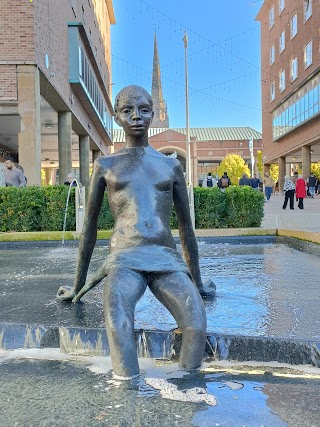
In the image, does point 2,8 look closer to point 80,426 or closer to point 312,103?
point 80,426

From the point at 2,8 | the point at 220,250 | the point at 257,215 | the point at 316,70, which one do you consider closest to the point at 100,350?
the point at 220,250

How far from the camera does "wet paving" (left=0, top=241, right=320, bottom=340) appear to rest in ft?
8.84

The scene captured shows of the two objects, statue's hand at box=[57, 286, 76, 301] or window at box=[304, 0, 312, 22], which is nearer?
statue's hand at box=[57, 286, 76, 301]

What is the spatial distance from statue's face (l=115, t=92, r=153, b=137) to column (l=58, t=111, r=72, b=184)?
1632 centimetres

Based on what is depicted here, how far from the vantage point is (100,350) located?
8.38ft

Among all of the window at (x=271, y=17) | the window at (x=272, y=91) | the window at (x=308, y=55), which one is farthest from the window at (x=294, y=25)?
the window at (x=271, y=17)

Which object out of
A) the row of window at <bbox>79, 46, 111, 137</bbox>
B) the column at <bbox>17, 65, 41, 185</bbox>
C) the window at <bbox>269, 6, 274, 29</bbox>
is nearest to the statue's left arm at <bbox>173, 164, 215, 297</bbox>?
the column at <bbox>17, 65, 41, 185</bbox>

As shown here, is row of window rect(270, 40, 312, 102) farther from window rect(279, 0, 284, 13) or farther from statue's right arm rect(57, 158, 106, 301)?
statue's right arm rect(57, 158, 106, 301)

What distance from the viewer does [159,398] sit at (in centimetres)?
196

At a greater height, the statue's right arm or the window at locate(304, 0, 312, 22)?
the window at locate(304, 0, 312, 22)

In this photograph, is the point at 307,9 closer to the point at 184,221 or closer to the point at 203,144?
the point at 184,221

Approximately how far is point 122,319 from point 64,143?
17.2 metres

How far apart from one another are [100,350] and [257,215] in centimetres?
790

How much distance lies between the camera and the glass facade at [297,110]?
28903 millimetres
